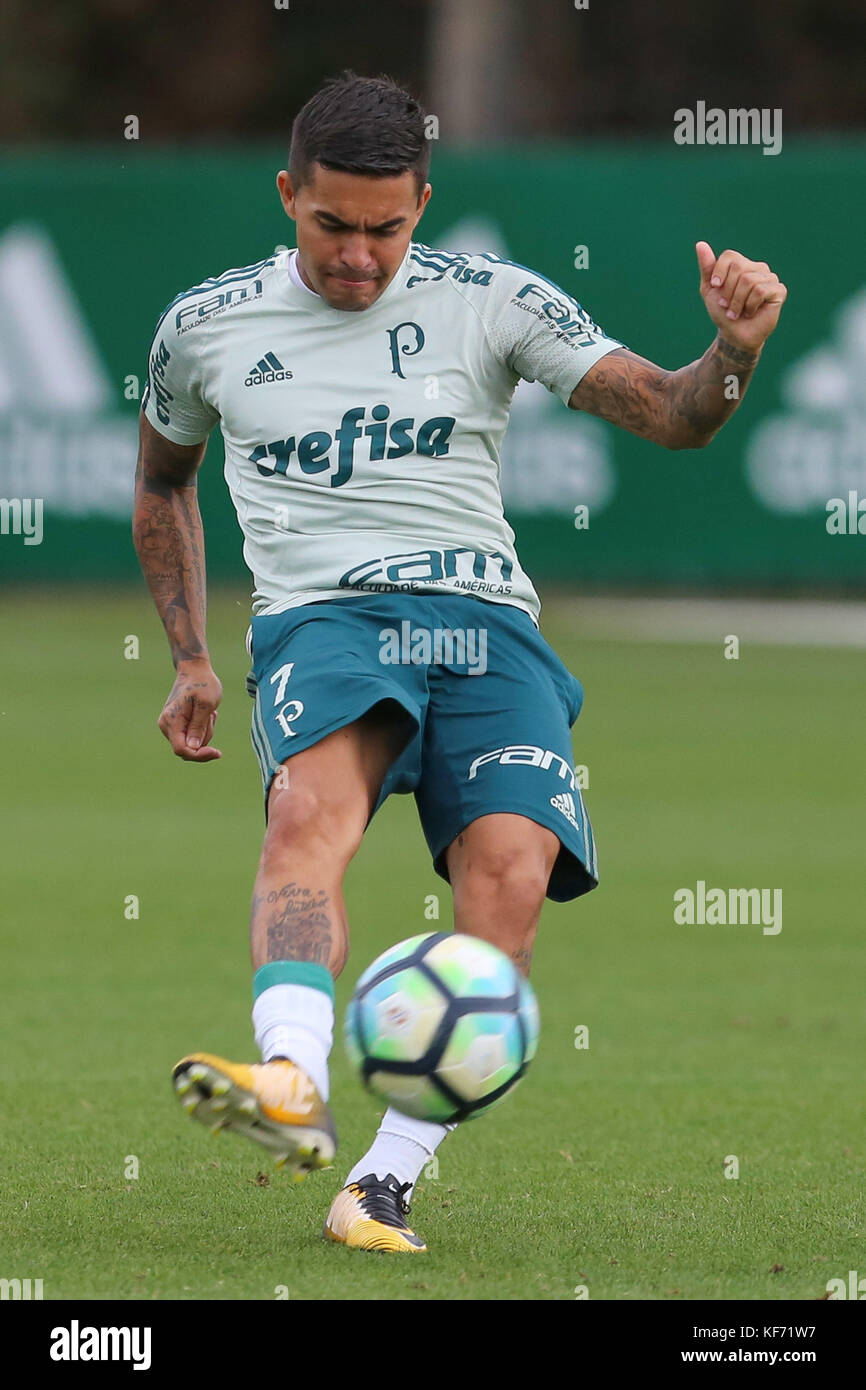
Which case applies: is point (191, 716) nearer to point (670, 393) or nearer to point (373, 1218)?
point (373, 1218)

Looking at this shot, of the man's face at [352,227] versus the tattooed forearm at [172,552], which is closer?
the man's face at [352,227]

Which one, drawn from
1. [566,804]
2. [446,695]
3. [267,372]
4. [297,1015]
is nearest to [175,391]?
[267,372]

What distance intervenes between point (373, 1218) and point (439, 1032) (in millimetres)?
664

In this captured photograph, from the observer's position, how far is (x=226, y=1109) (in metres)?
4.11

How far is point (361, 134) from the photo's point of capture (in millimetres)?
4859

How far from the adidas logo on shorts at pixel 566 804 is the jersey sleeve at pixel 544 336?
2.93 feet

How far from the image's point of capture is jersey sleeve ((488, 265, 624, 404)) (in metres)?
5.05

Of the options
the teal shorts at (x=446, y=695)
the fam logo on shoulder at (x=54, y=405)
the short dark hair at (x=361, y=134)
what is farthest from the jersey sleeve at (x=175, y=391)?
the fam logo on shoulder at (x=54, y=405)

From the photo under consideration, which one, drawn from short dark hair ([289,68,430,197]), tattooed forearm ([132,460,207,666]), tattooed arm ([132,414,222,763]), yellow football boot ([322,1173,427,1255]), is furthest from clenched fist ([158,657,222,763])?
short dark hair ([289,68,430,197])

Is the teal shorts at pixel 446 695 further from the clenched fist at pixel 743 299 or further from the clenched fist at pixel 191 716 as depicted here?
the clenched fist at pixel 743 299

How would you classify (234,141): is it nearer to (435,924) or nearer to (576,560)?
(576,560)

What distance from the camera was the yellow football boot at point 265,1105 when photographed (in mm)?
4078

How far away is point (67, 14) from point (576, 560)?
20.1m

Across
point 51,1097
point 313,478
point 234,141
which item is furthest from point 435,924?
point 234,141
